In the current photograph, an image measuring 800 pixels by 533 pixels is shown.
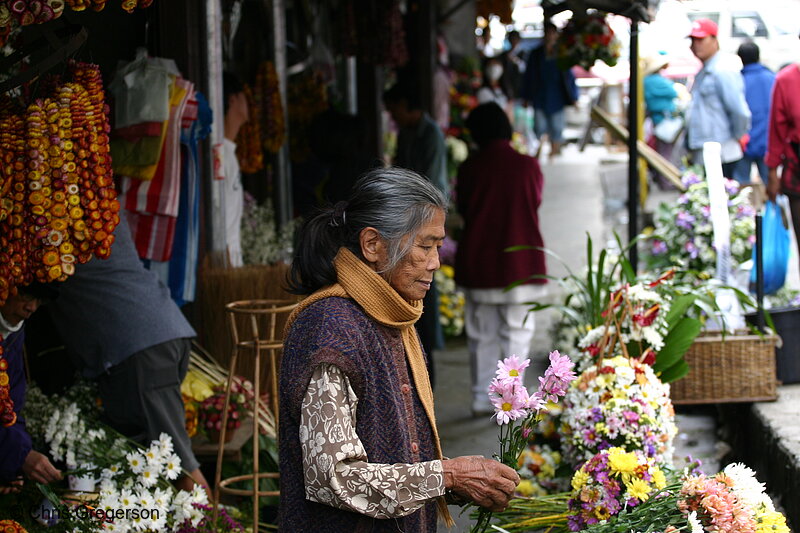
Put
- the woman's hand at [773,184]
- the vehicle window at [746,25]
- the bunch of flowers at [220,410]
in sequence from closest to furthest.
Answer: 1. the bunch of flowers at [220,410]
2. the woman's hand at [773,184]
3. the vehicle window at [746,25]

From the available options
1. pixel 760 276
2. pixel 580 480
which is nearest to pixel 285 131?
pixel 760 276

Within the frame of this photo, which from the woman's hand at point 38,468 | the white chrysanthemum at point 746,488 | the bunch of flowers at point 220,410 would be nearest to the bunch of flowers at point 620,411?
the white chrysanthemum at point 746,488

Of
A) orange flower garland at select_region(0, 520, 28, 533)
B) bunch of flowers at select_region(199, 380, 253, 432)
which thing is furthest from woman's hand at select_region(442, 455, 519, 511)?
bunch of flowers at select_region(199, 380, 253, 432)

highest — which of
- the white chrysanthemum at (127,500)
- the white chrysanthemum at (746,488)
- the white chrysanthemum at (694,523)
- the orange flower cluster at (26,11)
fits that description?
the orange flower cluster at (26,11)

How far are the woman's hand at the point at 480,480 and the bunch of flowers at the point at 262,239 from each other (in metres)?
3.32

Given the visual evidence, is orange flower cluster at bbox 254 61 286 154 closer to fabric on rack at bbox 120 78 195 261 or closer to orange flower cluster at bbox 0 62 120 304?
fabric on rack at bbox 120 78 195 261

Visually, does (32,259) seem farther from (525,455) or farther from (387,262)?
(525,455)

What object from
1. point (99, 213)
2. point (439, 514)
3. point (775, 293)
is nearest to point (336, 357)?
point (439, 514)

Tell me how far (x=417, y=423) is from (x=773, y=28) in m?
16.5

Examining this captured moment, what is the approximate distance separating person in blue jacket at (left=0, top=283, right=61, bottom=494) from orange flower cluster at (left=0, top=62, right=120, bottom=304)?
1.49ft

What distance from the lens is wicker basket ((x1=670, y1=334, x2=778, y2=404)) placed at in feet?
15.5

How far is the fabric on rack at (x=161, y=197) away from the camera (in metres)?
4.04

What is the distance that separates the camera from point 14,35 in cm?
262

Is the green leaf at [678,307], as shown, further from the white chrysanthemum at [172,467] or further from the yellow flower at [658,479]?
the white chrysanthemum at [172,467]
